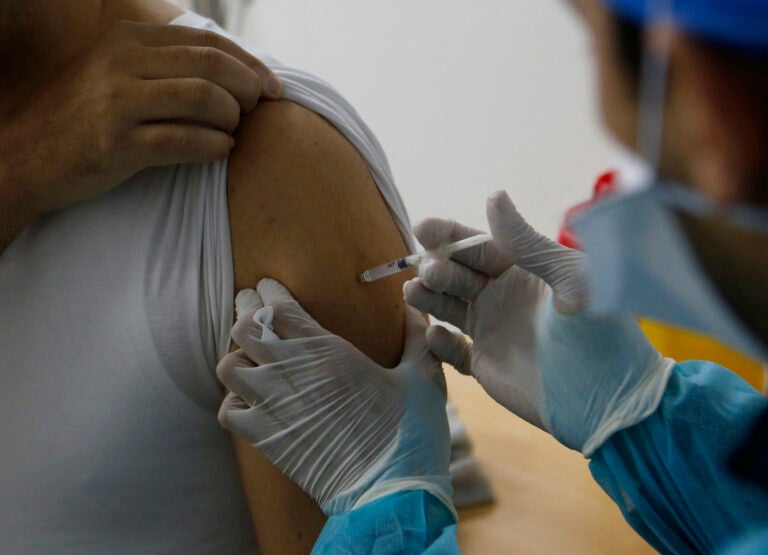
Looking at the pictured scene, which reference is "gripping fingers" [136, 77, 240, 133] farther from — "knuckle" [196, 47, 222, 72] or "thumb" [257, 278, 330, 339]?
"thumb" [257, 278, 330, 339]

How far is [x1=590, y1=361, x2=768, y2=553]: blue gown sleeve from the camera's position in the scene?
943 mm

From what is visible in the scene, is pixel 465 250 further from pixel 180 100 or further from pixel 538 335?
pixel 180 100

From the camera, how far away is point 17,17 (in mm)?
1041

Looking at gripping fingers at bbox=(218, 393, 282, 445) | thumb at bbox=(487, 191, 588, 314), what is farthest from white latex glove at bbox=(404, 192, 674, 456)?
gripping fingers at bbox=(218, 393, 282, 445)

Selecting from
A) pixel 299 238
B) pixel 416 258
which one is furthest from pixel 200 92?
pixel 416 258

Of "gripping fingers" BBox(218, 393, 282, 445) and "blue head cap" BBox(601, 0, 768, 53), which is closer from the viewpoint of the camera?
"blue head cap" BBox(601, 0, 768, 53)

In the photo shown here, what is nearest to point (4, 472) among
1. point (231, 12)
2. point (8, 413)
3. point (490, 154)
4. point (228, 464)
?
point (8, 413)

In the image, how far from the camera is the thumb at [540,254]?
101cm

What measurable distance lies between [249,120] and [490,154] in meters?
1.04

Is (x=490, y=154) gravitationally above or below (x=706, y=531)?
above

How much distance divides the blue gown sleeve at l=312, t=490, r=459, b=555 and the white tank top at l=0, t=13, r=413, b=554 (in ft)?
0.82

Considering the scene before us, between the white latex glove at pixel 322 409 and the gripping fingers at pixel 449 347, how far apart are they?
61 mm

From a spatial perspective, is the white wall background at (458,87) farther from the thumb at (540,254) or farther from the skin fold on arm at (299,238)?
the skin fold on arm at (299,238)

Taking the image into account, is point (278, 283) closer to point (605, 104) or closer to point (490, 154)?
point (605, 104)
